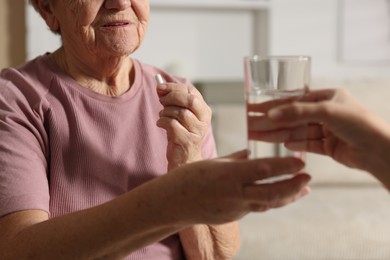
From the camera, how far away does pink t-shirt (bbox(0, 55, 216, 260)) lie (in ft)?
4.53

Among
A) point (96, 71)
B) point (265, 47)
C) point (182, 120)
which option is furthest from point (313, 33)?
point (182, 120)

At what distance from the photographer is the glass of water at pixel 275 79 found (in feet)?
3.49

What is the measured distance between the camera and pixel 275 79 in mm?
1063

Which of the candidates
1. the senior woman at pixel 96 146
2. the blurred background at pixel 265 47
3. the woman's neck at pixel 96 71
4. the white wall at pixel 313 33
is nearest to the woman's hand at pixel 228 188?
the senior woman at pixel 96 146

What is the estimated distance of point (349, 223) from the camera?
2.61 meters

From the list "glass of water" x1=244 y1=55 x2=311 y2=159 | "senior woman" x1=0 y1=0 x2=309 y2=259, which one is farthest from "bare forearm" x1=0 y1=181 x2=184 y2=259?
"glass of water" x1=244 y1=55 x2=311 y2=159

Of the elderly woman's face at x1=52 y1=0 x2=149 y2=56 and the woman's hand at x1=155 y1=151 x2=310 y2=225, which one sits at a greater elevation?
the elderly woman's face at x1=52 y1=0 x2=149 y2=56

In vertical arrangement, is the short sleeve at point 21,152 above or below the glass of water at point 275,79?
below

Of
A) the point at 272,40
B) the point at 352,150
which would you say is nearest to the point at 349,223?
the point at 272,40

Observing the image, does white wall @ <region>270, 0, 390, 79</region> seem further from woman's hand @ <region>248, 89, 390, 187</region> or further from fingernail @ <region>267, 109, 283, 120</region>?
fingernail @ <region>267, 109, 283, 120</region>

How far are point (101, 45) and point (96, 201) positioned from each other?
33 cm

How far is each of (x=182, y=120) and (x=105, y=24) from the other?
0.28 meters

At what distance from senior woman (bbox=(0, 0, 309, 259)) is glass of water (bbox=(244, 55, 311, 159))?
0.12m

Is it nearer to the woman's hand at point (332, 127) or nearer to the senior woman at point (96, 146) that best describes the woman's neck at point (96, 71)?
the senior woman at point (96, 146)
